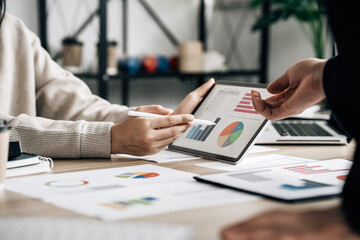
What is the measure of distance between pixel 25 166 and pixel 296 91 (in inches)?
18.9

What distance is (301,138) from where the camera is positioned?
1216 mm

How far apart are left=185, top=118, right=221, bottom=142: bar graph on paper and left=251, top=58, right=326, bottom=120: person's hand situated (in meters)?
0.20

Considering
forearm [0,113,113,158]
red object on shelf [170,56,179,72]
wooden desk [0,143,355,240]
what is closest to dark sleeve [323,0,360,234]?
wooden desk [0,143,355,240]

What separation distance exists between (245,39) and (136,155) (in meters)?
3.36

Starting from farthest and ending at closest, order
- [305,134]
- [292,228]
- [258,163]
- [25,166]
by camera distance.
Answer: [305,134], [258,163], [25,166], [292,228]

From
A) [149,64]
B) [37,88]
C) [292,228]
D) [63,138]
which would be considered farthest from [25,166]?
[149,64]

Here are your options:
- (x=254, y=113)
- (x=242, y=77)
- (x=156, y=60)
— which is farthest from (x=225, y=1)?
(x=254, y=113)

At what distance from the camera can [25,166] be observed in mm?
855

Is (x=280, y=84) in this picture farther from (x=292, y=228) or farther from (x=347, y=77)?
(x=292, y=228)

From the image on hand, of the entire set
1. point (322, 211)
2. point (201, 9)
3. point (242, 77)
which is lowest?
point (242, 77)

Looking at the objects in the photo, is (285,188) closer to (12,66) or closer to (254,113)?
(254,113)

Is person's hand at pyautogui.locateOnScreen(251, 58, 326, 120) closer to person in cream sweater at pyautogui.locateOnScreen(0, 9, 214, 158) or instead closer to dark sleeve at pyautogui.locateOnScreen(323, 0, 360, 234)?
dark sleeve at pyautogui.locateOnScreen(323, 0, 360, 234)

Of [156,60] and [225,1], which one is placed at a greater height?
[225,1]

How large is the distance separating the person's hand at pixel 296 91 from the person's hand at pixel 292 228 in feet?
0.88
